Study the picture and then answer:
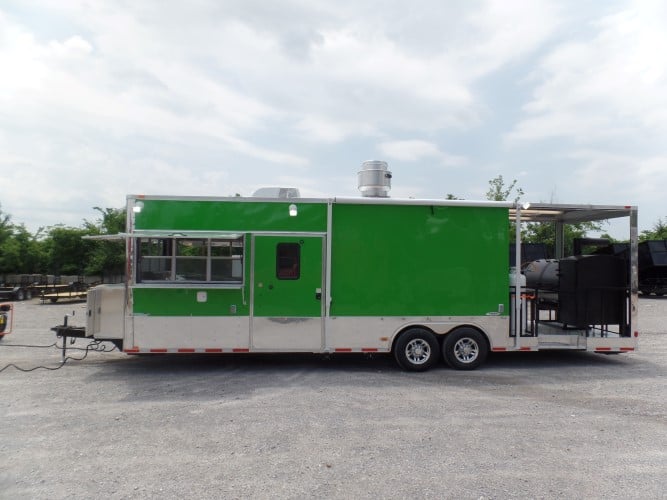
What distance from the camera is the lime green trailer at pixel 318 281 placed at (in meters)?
7.19

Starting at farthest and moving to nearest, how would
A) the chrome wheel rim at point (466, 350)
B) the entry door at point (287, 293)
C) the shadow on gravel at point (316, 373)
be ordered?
1. the chrome wheel rim at point (466, 350)
2. the entry door at point (287, 293)
3. the shadow on gravel at point (316, 373)

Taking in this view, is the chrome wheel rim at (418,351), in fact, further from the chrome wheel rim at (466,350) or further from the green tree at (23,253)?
the green tree at (23,253)

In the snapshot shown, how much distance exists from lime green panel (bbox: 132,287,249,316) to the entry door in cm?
30

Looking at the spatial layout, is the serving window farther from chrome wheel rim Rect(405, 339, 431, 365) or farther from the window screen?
chrome wheel rim Rect(405, 339, 431, 365)

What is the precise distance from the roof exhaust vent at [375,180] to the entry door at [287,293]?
54.0 inches

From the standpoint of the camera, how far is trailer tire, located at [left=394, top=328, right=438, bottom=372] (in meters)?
7.40

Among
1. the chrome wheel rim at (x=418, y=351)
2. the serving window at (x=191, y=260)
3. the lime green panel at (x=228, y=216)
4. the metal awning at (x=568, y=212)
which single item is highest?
the metal awning at (x=568, y=212)

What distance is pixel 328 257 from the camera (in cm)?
738

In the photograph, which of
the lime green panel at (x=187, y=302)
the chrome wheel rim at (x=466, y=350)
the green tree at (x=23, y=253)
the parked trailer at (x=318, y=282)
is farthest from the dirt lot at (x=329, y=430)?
the green tree at (x=23, y=253)

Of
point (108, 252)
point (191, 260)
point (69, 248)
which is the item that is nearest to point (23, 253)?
point (69, 248)

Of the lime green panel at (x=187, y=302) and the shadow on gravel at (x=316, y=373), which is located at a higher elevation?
the lime green panel at (x=187, y=302)

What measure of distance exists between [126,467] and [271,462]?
4.23 feet

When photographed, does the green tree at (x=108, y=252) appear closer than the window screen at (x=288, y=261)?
No

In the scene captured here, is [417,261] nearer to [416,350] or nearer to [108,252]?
[416,350]
